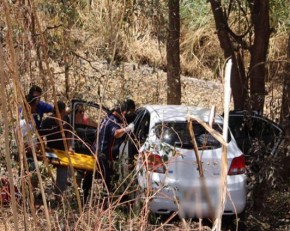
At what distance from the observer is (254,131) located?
26.1 ft

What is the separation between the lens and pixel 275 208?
8.04m

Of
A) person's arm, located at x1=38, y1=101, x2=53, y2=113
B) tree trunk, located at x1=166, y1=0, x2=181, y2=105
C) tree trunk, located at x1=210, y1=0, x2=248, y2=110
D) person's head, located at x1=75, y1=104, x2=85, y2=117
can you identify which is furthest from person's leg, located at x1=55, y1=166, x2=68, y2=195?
tree trunk, located at x1=166, y1=0, x2=181, y2=105

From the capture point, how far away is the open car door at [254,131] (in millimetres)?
7520

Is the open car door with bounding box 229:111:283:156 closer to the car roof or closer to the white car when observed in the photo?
the white car

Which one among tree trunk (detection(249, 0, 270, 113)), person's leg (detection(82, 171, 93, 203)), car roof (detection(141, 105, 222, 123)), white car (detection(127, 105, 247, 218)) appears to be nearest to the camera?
white car (detection(127, 105, 247, 218))

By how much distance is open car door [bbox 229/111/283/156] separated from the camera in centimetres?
752

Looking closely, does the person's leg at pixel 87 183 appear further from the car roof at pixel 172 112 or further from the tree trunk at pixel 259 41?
the tree trunk at pixel 259 41

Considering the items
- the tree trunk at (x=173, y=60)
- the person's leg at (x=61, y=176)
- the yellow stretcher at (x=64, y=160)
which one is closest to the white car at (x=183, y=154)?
the yellow stretcher at (x=64, y=160)

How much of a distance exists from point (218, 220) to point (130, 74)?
12380 millimetres

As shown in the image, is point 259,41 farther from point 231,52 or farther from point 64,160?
point 64,160

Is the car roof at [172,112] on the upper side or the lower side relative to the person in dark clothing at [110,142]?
upper

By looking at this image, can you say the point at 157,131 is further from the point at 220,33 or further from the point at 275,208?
the point at 220,33

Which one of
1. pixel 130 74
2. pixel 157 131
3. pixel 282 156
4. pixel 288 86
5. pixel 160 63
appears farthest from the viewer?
pixel 160 63

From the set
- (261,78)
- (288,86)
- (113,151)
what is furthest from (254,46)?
(113,151)
